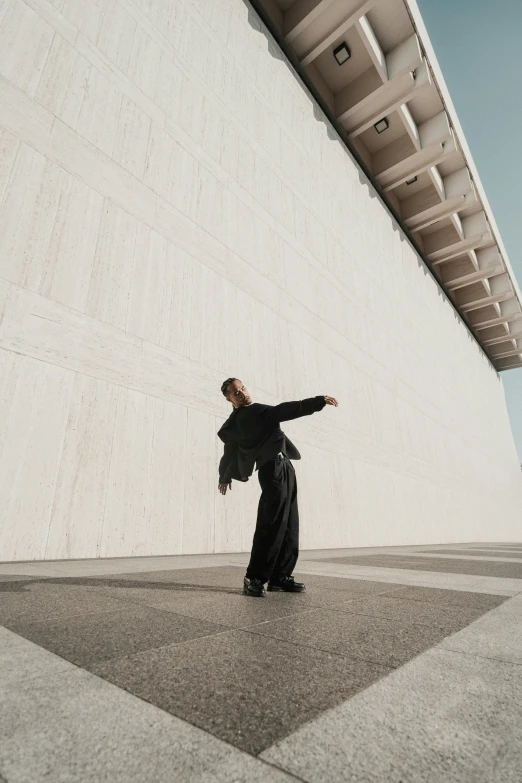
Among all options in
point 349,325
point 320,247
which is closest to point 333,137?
point 320,247

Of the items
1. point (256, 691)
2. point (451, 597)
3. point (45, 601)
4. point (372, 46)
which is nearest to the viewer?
point (256, 691)

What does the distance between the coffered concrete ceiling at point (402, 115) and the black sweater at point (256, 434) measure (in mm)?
14981

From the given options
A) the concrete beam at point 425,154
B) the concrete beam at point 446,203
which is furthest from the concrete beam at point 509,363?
the concrete beam at point 425,154

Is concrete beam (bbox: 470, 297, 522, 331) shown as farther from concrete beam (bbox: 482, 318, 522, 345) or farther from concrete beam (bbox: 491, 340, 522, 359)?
concrete beam (bbox: 491, 340, 522, 359)

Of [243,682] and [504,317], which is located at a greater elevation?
[504,317]

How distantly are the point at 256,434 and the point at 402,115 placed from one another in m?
17.6

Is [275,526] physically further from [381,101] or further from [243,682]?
[381,101]

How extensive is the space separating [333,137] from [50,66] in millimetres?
11891

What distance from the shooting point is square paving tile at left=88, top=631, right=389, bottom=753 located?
40.6 inches

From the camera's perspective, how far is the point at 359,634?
191 centimetres

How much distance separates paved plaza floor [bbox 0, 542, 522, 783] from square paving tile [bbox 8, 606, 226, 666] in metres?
0.01

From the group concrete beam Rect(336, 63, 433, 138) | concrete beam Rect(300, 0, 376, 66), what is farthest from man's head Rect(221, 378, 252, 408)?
concrete beam Rect(336, 63, 433, 138)

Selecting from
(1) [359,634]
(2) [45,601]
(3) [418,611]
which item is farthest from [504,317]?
(2) [45,601]

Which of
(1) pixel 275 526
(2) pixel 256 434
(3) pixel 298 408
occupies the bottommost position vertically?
(1) pixel 275 526
